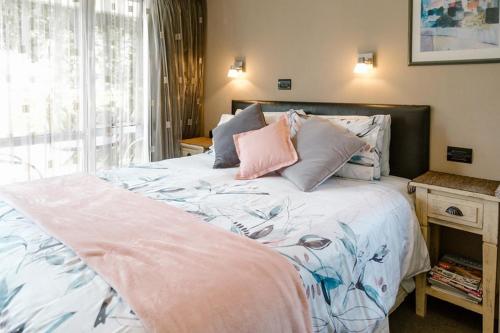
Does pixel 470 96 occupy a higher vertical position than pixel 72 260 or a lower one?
higher

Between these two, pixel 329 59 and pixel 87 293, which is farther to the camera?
pixel 329 59

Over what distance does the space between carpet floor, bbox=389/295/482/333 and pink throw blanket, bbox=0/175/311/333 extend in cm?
128

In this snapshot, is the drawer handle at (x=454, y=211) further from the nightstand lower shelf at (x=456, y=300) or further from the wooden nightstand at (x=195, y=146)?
the wooden nightstand at (x=195, y=146)

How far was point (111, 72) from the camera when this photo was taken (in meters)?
3.28

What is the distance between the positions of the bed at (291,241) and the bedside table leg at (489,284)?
0.30 m

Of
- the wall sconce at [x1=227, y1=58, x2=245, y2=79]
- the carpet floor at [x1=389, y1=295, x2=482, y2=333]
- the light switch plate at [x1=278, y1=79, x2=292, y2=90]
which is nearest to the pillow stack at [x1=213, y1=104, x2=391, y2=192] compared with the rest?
the light switch plate at [x1=278, y1=79, x2=292, y2=90]

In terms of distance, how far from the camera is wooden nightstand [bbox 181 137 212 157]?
3559mm

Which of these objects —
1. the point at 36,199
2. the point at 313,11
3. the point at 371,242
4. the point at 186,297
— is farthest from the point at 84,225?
the point at 313,11

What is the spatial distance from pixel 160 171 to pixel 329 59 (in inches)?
60.3

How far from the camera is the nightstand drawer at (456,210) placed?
197 cm

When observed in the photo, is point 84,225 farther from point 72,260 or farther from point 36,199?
point 36,199

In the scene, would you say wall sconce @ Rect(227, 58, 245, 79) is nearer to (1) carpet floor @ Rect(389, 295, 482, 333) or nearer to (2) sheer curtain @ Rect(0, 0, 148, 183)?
(2) sheer curtain @ Rect(0, 0, 148, 183)

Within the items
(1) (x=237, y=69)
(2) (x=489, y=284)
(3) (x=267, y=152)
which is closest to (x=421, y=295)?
(2) (x=489, y=284)

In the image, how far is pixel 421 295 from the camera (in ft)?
7.36
